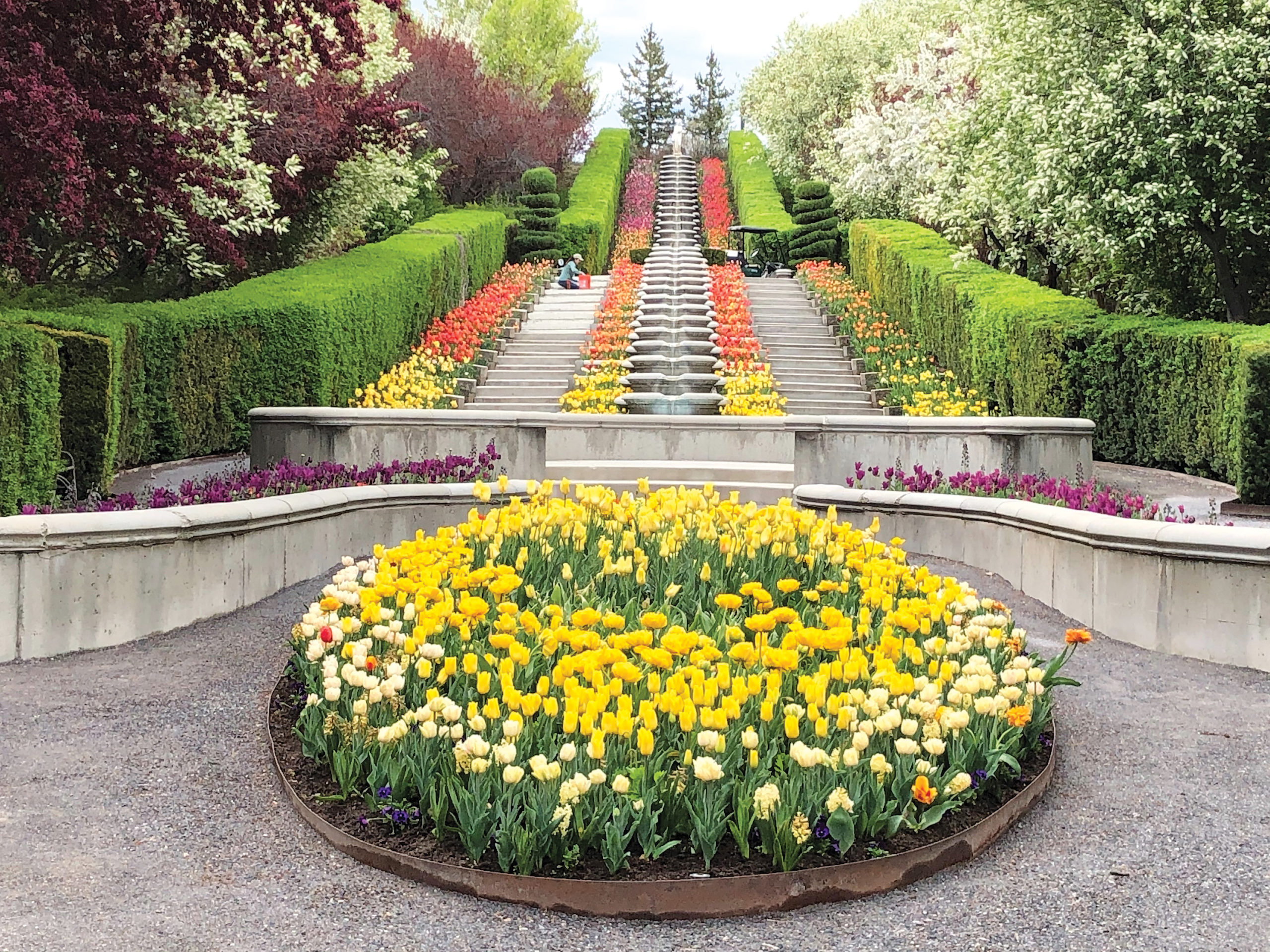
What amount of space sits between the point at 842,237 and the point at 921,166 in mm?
4758

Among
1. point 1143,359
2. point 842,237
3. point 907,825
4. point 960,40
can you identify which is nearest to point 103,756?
point 907,825

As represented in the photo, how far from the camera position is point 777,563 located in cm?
636

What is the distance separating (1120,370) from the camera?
13.4m

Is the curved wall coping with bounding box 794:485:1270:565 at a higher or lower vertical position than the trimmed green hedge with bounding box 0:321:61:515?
lower

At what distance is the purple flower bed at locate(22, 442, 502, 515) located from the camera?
8.13m

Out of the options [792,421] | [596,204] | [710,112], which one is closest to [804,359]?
[792,421]

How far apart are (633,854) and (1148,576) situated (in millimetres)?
4006

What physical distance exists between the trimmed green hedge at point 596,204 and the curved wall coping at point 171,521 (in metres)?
23.5

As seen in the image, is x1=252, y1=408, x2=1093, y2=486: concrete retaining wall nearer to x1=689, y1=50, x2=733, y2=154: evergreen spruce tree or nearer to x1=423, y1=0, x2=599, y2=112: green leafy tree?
x1=423, y1=0, x2=599, y2=112: green leafy tree

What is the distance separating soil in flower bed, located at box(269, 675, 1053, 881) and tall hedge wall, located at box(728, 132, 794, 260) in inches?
1160

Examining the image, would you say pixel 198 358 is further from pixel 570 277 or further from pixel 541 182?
pixel 541 182

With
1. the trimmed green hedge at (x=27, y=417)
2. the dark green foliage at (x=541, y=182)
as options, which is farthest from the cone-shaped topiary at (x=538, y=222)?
the trimmed green hedge at (x=27, y=417)

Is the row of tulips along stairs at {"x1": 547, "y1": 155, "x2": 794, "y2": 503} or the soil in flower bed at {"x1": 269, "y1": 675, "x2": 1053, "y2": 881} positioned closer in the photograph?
the soil in flower bed at {"x1": 269, "y1": 675, "x2": 1053, "y2": 881}

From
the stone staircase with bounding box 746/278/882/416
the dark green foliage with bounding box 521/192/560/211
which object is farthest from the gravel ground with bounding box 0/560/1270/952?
the dark green foliage with bounding box 521/192/560/211
